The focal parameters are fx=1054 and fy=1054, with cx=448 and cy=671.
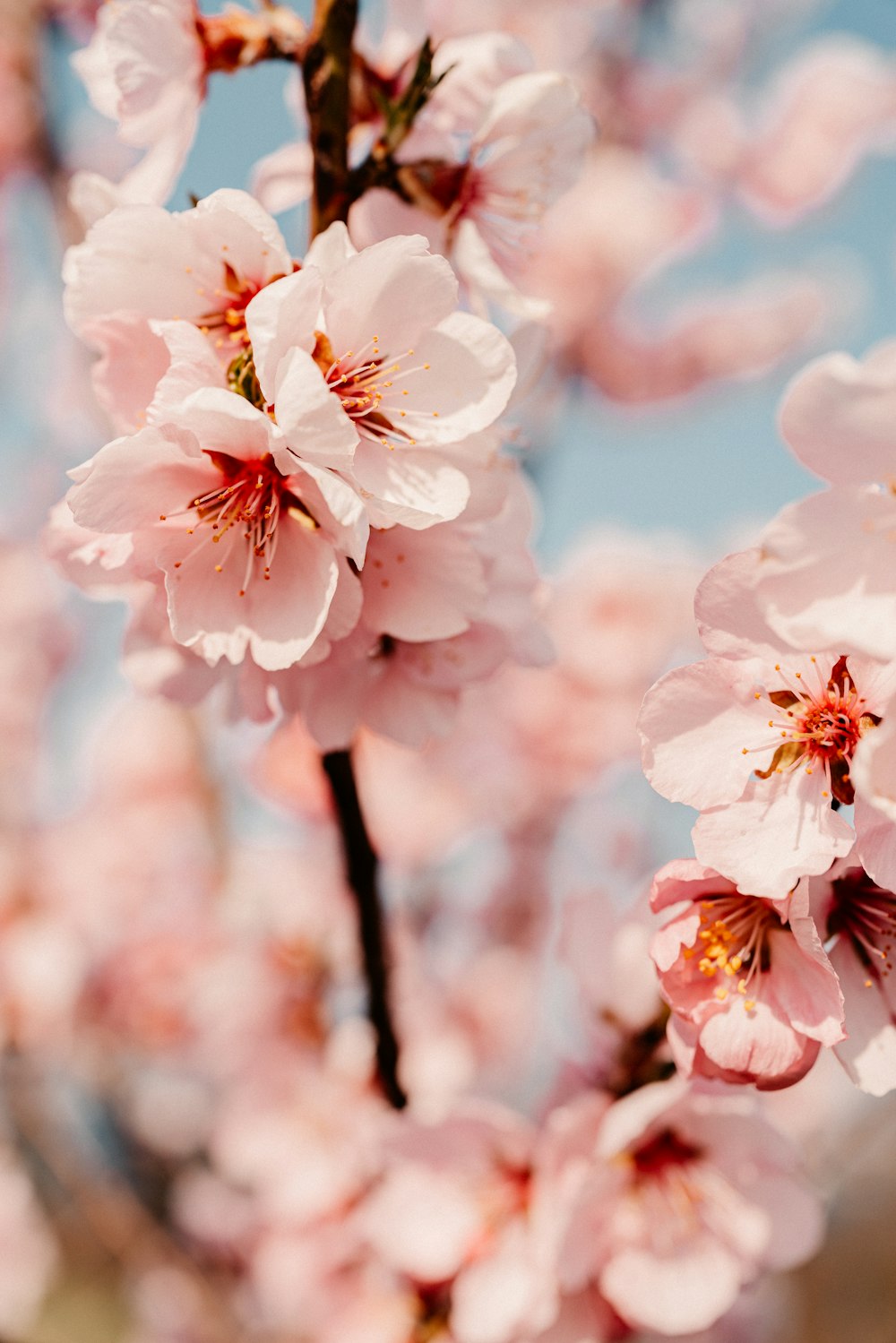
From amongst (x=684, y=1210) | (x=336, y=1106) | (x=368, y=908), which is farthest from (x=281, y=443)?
(x=336, y=1106)

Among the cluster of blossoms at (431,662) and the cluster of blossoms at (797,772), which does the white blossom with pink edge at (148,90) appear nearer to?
the cluster of blossoms at (431,662)

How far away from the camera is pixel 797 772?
2.53 feet

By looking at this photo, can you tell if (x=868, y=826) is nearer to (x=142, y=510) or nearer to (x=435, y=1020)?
(x=142, y=510)

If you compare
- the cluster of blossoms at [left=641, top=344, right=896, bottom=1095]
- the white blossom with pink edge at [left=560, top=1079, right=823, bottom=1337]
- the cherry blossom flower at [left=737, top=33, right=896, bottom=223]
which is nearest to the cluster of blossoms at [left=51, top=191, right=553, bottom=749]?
the cluster of blossoms at [left=641, top=344, right=896, bottom=1095]

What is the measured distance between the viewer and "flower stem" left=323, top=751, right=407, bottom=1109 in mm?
1051

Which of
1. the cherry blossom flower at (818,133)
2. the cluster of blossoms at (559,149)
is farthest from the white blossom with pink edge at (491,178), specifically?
the cherry blossom flower at (818,133)

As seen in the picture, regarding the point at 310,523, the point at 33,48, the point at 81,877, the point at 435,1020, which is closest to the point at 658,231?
the point at 33,48

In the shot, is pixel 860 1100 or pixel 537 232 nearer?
pixel 537 232

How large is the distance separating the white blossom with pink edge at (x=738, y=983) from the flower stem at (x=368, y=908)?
14.3 inches

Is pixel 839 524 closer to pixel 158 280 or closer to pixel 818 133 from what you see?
pixel 158 280

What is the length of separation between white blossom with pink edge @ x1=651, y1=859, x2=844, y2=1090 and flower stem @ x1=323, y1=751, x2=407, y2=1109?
364mm

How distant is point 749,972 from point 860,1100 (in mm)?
2835

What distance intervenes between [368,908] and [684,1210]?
0.49m

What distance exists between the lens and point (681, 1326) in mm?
1106
